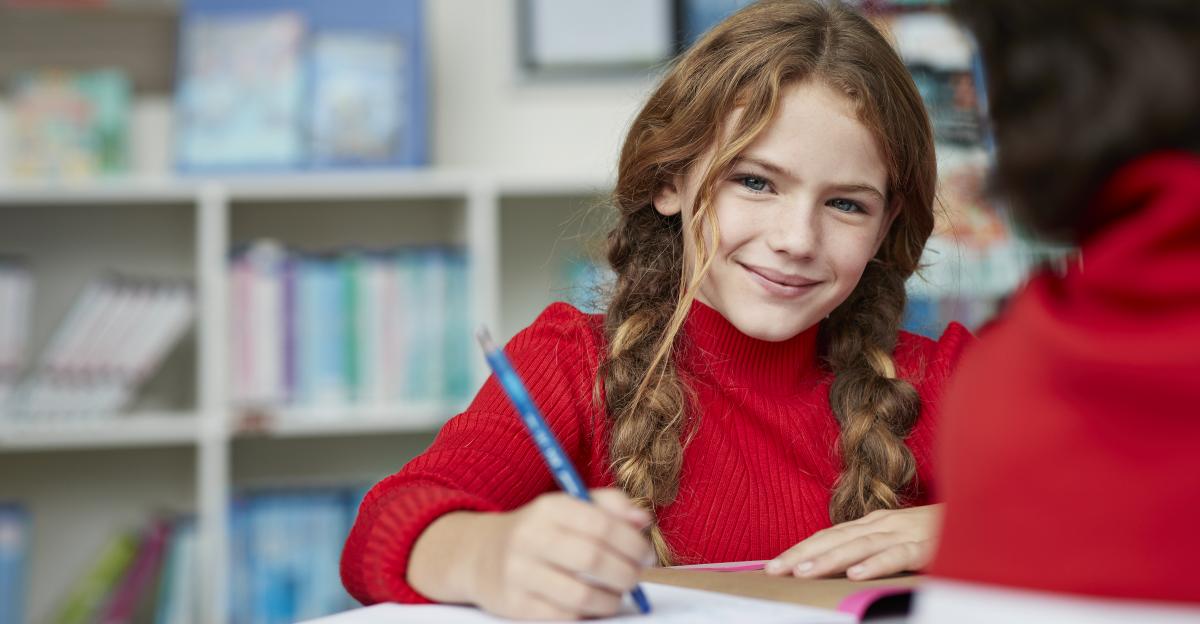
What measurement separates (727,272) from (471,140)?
1.42 meters

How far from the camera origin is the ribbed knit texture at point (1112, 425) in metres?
0.39

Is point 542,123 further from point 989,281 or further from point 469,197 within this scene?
point 989,281

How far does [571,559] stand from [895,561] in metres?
0.26

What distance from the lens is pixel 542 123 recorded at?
2406mm

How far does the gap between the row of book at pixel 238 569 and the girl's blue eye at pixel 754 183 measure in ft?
4.38

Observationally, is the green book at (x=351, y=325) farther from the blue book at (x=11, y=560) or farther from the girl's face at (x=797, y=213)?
the girl's face at (x=797, y=213)

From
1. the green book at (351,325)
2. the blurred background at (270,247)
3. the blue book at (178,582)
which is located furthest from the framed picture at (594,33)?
the blue book at (178,582)

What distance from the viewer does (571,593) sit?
2.05 feet

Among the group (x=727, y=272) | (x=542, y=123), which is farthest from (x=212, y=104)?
(x=727, y=272)

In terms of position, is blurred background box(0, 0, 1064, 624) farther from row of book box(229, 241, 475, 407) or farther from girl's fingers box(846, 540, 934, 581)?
girl's fingers box(846, 540, 934, 581)

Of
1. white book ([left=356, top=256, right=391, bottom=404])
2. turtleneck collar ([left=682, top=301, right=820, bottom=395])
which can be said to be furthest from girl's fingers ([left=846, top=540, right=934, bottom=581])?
white book ([left=356, top=256, right=391, bottom=404])

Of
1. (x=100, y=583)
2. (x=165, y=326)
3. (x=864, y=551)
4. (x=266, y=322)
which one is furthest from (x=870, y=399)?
(x=100, y=583)

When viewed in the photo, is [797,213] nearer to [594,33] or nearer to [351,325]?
[351,325]

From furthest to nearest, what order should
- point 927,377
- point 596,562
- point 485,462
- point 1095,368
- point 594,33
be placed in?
1. point 594,33
2. point 927,377
3. point 485,462
4. point 596,562
5. point 1095,368
